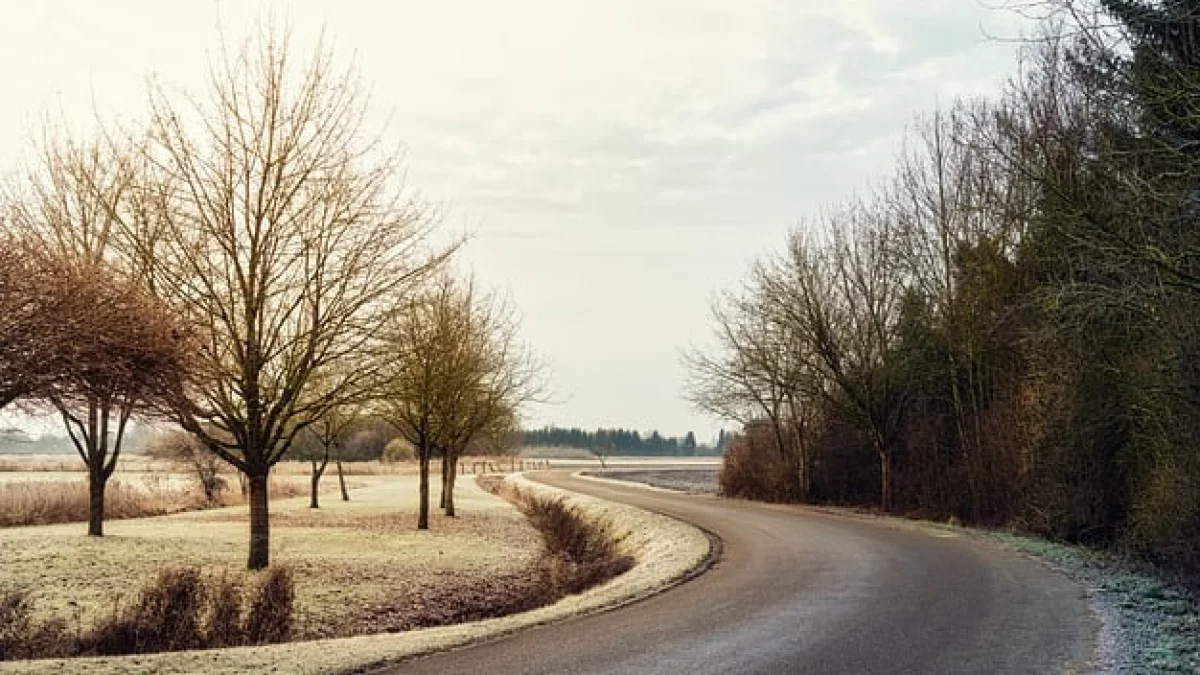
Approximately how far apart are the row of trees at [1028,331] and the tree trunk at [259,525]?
1488 cm

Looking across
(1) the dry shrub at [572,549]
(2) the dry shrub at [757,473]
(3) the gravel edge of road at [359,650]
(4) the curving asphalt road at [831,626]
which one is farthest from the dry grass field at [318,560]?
(2) the dry shrub at [757,473]

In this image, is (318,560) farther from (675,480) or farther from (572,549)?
(675,480)

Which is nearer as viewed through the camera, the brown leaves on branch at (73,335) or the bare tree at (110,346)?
the brown leaves on branch at (73,335)

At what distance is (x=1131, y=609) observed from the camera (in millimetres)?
11844

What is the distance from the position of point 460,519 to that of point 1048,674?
1010 inches

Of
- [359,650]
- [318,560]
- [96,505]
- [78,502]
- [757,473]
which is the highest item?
[96,505]

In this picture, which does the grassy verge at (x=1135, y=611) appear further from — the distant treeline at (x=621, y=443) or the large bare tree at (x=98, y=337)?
the distant treeline at (x=621, y=443)

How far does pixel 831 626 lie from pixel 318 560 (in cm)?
1301

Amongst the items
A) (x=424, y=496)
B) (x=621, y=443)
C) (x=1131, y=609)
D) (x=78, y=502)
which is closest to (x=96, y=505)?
(x=424, y=496)

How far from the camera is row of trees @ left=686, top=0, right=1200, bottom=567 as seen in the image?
41.5ft

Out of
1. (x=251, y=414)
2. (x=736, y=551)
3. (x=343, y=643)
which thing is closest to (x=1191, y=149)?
(x=736, y=551)

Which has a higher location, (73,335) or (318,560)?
(73,335)

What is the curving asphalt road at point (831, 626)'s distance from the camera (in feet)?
29.5

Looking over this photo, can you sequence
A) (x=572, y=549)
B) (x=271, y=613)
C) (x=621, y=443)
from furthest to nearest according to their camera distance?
1. (x=621, y=443)
2. (x=572, y=549)
3. (x=271, y=613)
